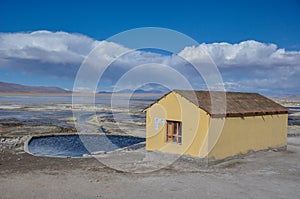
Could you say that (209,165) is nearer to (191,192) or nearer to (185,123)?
(185,123)

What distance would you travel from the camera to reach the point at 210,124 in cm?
1525

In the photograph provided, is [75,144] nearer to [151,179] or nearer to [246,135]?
[151,179]

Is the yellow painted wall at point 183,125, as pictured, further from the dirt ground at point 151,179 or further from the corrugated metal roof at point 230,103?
the dirt ground at point 151,179

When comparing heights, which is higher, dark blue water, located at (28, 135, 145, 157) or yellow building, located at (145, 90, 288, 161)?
yellow building, located at (145, 90, 288, 161)

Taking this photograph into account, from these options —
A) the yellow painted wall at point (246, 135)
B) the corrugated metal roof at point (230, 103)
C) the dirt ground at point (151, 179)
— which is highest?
the corrugated metal roof at point (230, 103)

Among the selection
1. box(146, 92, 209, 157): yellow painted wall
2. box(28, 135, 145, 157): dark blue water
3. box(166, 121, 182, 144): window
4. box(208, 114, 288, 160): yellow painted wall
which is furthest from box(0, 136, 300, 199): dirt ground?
box(28, 135, 145, 157): dark blue water

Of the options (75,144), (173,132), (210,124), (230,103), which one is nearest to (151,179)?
(210,124)

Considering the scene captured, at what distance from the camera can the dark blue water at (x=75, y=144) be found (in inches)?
821

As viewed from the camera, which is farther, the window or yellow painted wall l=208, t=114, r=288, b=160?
the window

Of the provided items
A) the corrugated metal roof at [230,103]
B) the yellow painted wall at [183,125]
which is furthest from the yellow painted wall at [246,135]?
the yellow painted wall at [183,125]

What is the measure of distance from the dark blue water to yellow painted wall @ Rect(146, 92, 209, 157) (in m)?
5.37

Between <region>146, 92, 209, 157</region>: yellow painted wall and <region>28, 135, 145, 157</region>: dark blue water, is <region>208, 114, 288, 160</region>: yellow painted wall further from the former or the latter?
<region>28, 135, 145, 157</region>: dark blue water

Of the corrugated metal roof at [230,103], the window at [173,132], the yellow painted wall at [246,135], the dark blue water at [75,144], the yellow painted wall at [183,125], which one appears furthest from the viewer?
the dark blue water at [75,144]

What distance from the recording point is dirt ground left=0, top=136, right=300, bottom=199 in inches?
429
